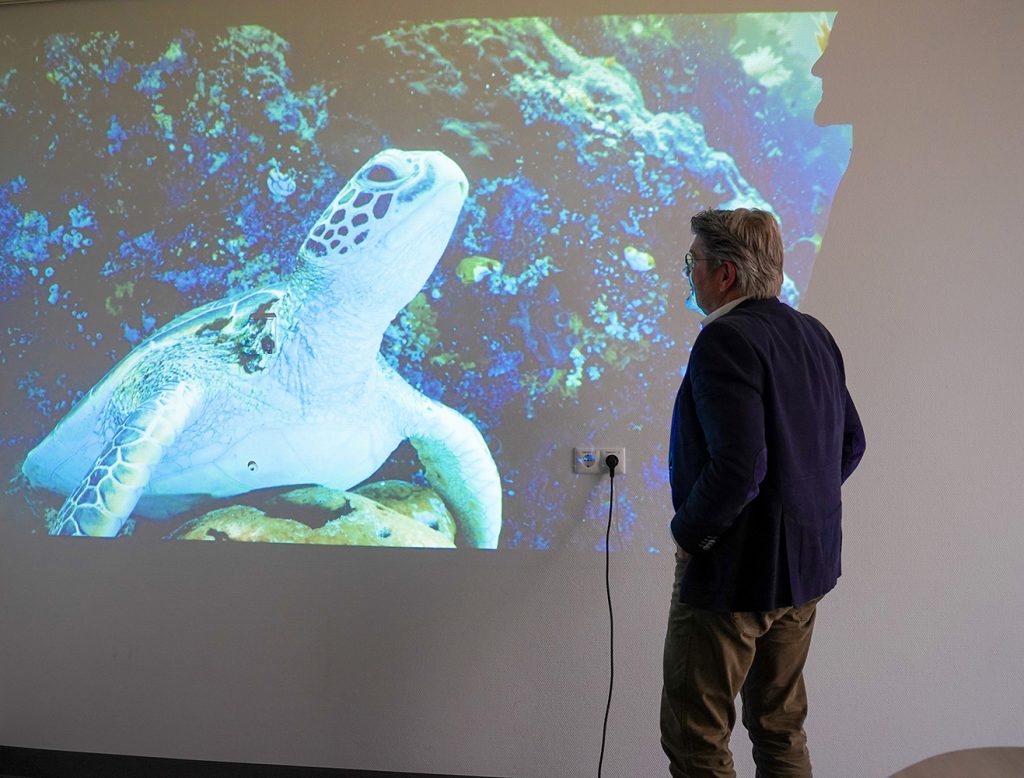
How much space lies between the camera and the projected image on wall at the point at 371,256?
2242 mm

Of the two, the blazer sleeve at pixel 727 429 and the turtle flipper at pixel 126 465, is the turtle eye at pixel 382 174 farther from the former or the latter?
the blazer sleeve at pixel 727 429

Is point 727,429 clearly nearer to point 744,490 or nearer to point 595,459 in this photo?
point 744,490

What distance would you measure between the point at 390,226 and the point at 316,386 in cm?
52

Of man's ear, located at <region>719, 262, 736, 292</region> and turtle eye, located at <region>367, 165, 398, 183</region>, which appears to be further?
turtle eye, located at <region>367, 165, 398, 183</region>

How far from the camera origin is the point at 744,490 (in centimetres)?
148

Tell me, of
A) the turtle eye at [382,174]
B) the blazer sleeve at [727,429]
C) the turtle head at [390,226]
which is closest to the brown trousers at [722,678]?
the blazer sleeve at [727,429]

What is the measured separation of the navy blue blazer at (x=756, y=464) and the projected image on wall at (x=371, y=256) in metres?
0.68

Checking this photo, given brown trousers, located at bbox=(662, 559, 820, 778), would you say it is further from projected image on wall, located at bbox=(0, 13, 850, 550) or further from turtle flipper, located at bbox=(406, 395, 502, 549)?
turtle flipper, located at bbox=(406, 395, 502, 549)

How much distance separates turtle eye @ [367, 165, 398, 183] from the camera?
7.63 feet

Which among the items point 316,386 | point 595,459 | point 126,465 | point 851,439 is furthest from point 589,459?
point 126,465

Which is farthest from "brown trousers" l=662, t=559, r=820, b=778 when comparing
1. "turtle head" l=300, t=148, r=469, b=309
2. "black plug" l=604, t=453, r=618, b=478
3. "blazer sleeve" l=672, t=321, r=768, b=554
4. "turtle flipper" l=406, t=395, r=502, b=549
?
"turtle head" l=300, t=148, r=469, b=309

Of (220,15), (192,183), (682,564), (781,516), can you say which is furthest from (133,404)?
(781,516)

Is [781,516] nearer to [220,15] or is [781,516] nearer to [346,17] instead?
[346,17]

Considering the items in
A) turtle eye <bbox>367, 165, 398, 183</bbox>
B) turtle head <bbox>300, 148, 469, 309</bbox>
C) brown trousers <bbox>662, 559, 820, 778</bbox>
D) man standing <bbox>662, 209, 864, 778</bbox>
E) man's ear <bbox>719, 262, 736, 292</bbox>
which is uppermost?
turtle eye <bbox>367, 165, 398, 183</bbox>
